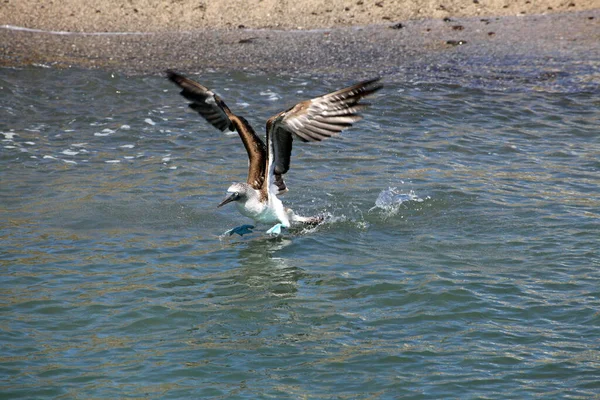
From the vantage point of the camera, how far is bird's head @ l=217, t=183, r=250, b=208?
902 centimetres

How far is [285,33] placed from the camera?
1756 cm

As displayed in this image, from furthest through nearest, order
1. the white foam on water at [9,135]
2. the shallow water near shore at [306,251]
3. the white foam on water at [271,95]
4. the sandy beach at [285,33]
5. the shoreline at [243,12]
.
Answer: the shoreline at [243,12] < the sandy beach at [285,33] < the white foam on water at [271,95] < the white foam on water at [9,135] < the shallow water near shore at [306,251]

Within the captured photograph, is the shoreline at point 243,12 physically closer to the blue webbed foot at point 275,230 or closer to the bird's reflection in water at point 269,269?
the blue webbed foot at point 275,230

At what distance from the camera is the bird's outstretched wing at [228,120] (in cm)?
950

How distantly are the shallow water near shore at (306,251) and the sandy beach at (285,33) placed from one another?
129 cm

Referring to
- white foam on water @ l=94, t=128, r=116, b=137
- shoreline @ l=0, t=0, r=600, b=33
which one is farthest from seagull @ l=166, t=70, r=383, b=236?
shoreline @ l=0, t=0, r=600, b=33

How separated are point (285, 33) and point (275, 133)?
30.0 ft

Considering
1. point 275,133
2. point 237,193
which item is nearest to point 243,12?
point 237,193

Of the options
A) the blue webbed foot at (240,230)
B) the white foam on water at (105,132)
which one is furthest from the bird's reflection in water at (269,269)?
the white foam on water at (105,132)

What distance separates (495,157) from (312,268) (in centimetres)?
423

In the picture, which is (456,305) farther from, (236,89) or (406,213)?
(236,89)

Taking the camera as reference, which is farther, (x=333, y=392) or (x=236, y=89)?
(x=236, y=89)

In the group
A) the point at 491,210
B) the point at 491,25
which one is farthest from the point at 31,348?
the point at 491,25

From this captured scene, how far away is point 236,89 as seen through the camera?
47.9 feet
